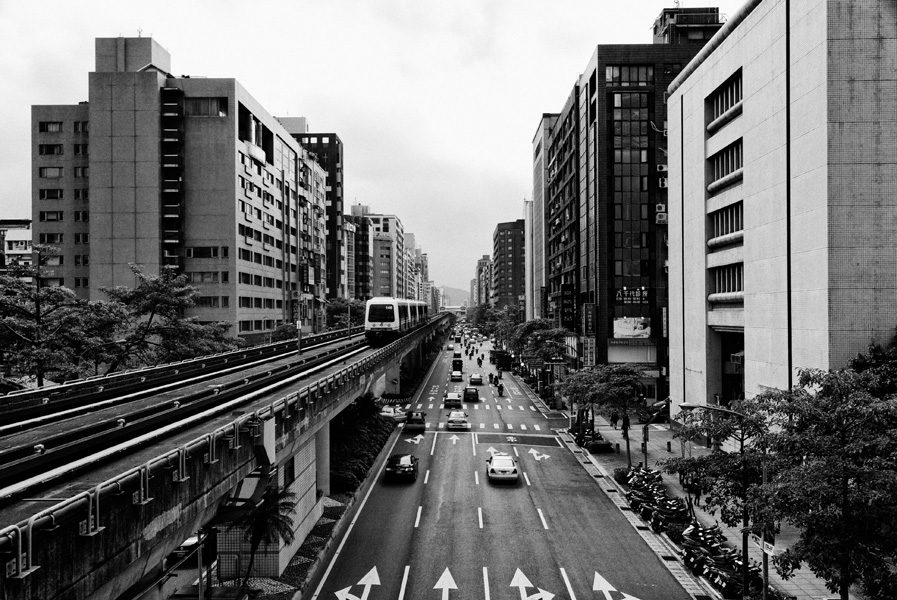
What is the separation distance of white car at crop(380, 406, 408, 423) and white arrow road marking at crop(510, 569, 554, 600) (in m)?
30.3

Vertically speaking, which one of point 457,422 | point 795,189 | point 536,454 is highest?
point 795,189

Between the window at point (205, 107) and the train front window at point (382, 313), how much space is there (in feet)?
135

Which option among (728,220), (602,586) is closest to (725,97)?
(728,220)

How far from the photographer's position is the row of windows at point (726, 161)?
38719 millimetres

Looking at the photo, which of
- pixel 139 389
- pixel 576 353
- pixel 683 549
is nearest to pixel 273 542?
pixel 139 389

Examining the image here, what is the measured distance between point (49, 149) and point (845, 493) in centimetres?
9142

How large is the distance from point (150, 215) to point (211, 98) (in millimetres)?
16776

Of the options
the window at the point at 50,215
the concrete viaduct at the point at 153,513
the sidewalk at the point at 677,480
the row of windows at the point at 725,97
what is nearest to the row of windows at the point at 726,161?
the row of windows at the point at 725,97

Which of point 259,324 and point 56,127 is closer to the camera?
point 56,127

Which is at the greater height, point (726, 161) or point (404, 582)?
point (726, 161)

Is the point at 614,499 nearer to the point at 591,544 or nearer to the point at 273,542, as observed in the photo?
the point at 591,544

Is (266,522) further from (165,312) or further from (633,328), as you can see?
(633,328)

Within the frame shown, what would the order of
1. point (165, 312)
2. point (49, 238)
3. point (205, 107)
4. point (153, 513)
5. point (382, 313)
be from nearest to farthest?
point (153, 513), point (165, 312), point (382, 313), point (205, 107), point (49, 238)

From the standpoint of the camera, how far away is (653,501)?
29.3 m
